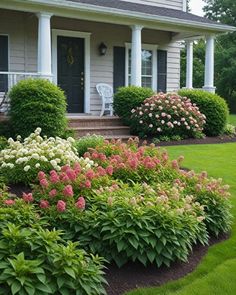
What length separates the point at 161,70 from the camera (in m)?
15.0

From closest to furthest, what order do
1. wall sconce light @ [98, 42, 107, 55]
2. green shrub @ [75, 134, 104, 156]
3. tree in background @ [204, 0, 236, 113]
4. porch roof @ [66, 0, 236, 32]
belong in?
green shrub @ [75, 134, 104, 156], porch roof @ [66, 0, 236, 32], wall sconce light @ [98, 42, 107, 55], tree in background @ [204, 0, 236, 113]

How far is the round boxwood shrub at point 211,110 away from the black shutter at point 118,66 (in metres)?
2.44

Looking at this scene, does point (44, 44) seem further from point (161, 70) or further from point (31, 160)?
Result: point (161, 70)

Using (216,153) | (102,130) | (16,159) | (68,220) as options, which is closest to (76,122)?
(102,130)

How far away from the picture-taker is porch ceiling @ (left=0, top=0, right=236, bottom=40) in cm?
1043

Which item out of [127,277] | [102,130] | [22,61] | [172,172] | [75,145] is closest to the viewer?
[127,277]

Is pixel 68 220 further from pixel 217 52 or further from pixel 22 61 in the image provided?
pixel 217 52

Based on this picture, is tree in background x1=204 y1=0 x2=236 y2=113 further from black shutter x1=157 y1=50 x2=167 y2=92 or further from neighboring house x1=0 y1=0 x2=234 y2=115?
black shutter x1=157 y1=50 x2=167 y2=92

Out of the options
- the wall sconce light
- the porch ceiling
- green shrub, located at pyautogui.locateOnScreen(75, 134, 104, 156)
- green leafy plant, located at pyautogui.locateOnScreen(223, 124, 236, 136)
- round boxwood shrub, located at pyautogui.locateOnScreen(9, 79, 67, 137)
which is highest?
the porch ceiling

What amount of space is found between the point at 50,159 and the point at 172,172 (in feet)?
5.06

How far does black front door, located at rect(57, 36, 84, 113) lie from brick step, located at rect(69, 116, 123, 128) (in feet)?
5.42

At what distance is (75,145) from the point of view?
724cm

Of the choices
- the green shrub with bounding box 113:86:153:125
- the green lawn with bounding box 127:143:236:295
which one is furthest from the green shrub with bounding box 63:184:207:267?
the green shrub with bounding box 113:86:153:125

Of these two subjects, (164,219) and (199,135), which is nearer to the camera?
(164,219)
